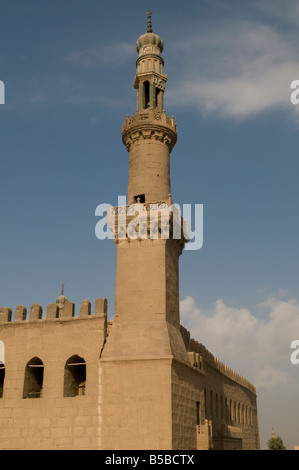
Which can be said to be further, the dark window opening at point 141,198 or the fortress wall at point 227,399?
the fortress wall at point 227,399

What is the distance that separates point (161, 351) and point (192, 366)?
306cm

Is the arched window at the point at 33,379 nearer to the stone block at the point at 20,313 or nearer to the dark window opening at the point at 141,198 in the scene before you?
the stone block at the point at 20,313

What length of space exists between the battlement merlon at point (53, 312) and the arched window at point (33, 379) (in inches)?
82.2

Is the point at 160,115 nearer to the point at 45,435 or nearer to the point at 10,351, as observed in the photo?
the point at 10,351

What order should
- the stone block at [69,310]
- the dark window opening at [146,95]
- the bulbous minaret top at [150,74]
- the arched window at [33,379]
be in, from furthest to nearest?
the dark window opening at [146,95]
the bulbous minaret top at [150,74]
the stone block at [69,310]
the arched window at [33,379]

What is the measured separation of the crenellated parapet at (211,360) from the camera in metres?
26.6

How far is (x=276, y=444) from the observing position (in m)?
52.1

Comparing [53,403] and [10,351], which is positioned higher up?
[10,351]

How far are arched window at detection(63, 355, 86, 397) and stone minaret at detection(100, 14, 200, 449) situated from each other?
2.01 meters

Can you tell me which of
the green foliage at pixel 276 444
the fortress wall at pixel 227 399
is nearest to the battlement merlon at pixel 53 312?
the fortress wall at pixel 227 399
